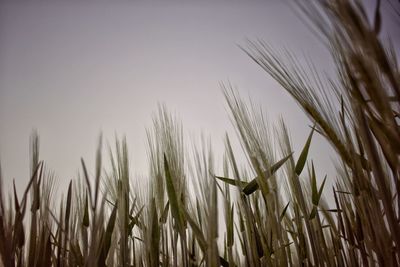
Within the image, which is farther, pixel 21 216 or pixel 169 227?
pixel 169 227

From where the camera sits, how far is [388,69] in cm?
56

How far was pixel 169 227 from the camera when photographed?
1494 millimetres

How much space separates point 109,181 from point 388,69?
1329mm

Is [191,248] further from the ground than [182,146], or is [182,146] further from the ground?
[182,146]

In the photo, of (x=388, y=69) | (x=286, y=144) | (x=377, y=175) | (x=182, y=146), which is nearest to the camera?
(x=388, y=69)

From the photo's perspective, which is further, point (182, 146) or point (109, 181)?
point (109, 181)

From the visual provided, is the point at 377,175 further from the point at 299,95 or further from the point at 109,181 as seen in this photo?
the point at 109,181

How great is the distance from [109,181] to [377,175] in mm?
1230

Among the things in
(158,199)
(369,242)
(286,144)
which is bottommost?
(369,242)

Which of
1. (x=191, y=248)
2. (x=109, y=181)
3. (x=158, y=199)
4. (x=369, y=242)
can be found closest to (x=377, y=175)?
(x=369, y=242)

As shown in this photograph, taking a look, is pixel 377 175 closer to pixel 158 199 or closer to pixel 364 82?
pixel 364 82

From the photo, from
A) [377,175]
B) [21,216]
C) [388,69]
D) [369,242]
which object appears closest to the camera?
[388,69]

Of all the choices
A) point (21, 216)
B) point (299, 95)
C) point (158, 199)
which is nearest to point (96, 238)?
point (21, 216)

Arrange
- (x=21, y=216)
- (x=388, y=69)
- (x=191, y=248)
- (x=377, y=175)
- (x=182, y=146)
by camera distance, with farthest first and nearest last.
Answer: (x=191, y=248) < (x=182, y=146) < (x=21, y=216) < (x=377, y=175) < (x=388, y=69)
